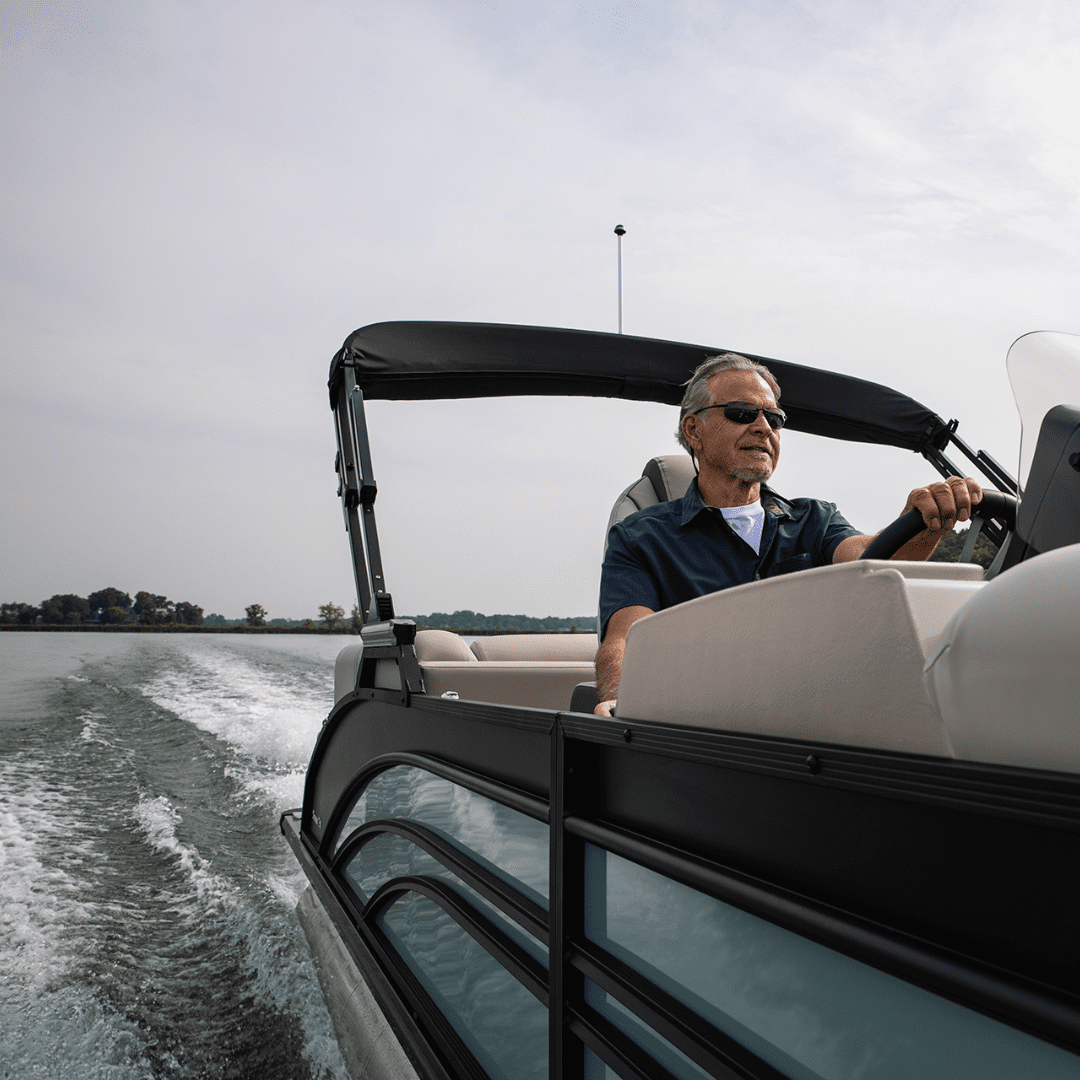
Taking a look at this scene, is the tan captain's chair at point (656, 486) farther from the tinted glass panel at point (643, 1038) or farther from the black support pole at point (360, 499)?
the tinted glass panel at point (643, 1038)

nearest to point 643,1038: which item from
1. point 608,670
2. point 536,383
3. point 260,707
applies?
point 608,670

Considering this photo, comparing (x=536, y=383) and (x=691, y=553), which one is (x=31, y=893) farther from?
(x=691, y=553)

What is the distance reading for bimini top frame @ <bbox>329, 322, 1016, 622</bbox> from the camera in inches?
103

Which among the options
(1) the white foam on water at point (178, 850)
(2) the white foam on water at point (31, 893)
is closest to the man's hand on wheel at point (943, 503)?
(2) the white foam on water at point (31, 893)

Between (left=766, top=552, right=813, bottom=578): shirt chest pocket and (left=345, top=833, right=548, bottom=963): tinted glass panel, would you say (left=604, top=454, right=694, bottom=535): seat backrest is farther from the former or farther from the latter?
(left=345, top=833, right=548, bottom=963): tinted glass panel

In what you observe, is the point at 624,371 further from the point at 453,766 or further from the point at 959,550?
the point at 453,766

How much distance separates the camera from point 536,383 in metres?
2.88

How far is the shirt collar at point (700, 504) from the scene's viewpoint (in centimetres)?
213

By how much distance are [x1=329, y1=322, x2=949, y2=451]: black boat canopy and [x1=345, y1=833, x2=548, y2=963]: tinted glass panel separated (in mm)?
1471

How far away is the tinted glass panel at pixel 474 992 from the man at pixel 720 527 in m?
0.82

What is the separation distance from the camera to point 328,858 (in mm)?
2943

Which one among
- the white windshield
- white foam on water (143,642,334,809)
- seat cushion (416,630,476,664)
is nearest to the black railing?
the white windshield

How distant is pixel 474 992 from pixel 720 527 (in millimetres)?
1267

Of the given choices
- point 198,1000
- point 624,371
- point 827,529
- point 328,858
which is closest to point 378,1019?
point 198,1000
